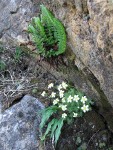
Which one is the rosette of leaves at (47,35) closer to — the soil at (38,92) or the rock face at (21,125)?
the soil at (38,92)

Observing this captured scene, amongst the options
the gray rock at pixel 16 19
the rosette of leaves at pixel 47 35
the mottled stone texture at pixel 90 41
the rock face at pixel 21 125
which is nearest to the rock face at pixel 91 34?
the mottled stone texture at pixel 90 41

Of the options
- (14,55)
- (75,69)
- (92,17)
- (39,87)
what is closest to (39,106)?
(39,87)

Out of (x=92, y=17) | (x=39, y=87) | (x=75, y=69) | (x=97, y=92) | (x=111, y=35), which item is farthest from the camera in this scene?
(x=39, y=87)

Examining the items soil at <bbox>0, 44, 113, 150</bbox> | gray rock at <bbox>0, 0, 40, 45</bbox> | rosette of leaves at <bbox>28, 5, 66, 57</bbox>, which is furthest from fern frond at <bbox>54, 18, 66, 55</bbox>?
gray rock at <bbox>0, 0, 40, 45</bbox>

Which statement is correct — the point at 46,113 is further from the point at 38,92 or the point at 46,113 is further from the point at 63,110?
the point at 38,92

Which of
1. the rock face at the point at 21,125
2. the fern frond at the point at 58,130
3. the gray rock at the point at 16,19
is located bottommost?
the rock face at the point at 21,125

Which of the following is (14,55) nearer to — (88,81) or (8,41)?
(8,41)

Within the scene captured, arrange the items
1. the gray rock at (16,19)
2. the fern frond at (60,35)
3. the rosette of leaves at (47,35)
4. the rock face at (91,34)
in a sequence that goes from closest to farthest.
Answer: the rock face at (91,34), the fern frond at (60,35), the rosette of leaves at (47,35), the gray rock at (16,19)

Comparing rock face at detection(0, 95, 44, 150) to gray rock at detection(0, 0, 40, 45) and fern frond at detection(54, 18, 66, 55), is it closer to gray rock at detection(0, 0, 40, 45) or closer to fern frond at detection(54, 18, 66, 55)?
fern frond at detection(54, 18, 66, 55)
